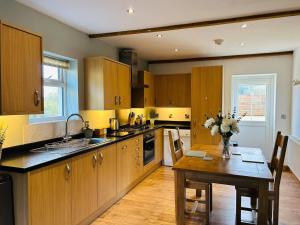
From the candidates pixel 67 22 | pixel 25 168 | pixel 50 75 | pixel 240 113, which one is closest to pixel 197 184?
pixel 25 168

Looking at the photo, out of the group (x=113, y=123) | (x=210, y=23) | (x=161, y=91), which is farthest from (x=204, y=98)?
(x=210, y=23)

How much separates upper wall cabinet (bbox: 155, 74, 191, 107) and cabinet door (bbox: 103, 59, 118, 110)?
198cm

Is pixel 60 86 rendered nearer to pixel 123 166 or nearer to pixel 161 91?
pixel 123 166

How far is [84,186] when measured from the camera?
2586 mm

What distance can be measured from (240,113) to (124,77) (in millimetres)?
2975

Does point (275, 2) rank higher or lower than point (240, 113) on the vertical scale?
higher

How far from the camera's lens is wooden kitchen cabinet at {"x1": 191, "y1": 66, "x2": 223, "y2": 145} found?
4953 millimetres

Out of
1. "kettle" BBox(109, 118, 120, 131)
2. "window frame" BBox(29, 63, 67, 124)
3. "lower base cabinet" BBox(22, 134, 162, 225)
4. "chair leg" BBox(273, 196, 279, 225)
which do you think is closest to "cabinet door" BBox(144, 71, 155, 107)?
"kettle" BBox(109, 118, 120, 131)

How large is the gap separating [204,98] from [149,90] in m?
1.23

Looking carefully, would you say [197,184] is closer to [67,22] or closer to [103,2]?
[103,2]

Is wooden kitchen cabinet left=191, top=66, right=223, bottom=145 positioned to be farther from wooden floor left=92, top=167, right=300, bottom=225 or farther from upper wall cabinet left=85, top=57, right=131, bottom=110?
upper wall cabinet left=85, top=57, right=131, bottom=110

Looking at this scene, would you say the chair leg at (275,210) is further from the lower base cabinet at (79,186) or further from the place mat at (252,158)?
the lower base cabinet at (79,186)

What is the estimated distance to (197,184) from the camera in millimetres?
2734

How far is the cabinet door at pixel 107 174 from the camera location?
2.88m
